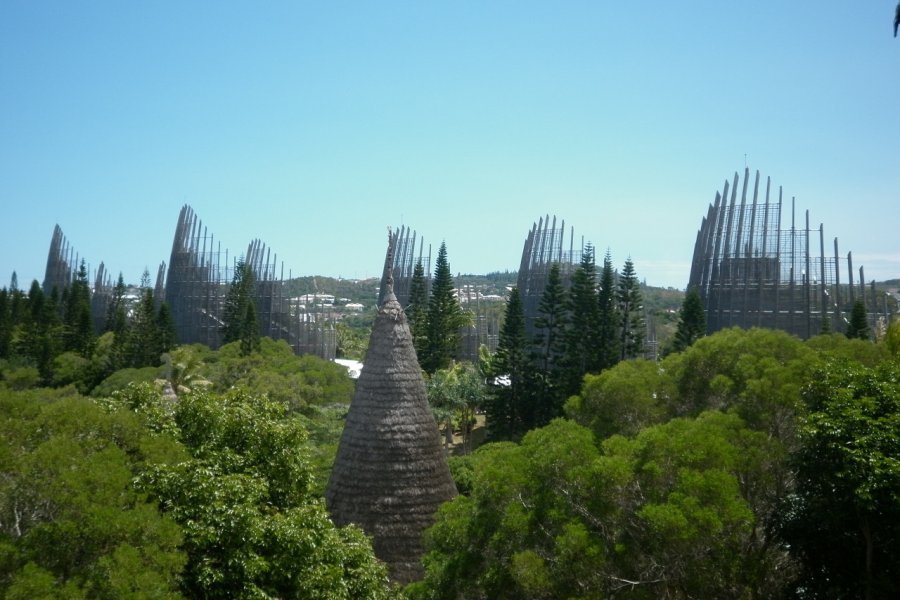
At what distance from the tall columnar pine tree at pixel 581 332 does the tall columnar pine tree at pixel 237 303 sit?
56.0 ft

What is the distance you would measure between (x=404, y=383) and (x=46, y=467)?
6955 millimetres

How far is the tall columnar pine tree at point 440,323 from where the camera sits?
33.9m

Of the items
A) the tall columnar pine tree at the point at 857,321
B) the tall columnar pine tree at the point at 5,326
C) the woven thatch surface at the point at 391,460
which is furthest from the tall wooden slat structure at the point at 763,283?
the tall columnar pine tree at the point at 5,326

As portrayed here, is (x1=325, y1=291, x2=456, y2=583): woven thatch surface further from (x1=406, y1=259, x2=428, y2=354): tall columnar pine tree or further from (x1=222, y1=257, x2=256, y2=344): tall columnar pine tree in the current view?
(x1=222, y1=257, x2=256, y2=344): tall columnar pine tree

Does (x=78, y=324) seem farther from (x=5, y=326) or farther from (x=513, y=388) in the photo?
(x=513, y=388)

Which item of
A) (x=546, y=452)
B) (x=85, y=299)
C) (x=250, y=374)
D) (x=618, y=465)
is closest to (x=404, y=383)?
(x=546, y=452)

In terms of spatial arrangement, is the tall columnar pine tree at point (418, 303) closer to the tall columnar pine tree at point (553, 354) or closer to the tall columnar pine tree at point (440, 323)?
the tall columnar pine tree at point (440, 323)

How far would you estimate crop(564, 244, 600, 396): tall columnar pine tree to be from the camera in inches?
1117

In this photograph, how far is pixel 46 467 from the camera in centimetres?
890

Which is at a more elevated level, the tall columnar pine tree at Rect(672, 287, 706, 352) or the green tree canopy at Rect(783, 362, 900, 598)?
the tall columnar pine tree at Rect(672, 287, 706, 352)

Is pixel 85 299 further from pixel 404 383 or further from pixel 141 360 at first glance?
pixel 404 383

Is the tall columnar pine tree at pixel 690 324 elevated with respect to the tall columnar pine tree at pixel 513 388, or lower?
elevated

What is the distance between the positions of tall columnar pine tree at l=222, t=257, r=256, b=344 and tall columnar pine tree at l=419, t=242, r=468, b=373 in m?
9.94

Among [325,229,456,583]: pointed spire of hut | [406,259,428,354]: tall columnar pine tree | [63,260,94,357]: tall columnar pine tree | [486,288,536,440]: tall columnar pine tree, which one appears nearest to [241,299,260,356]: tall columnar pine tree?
[406,259,428,354]: tall columnar pine tree
